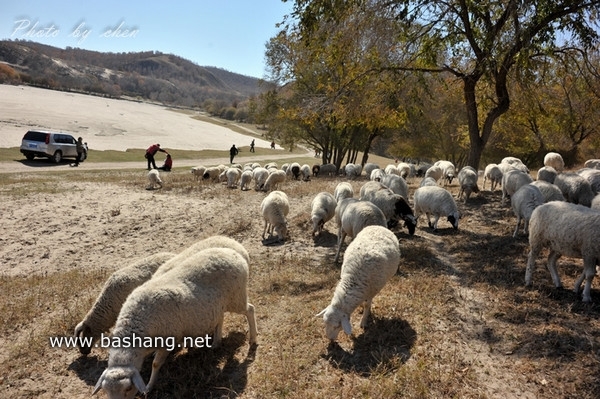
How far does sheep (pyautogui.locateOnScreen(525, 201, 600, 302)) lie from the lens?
6215 millimetres

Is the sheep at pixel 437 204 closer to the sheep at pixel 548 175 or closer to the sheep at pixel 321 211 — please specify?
the sheep at pixel 321 211

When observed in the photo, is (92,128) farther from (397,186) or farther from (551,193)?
(551,193)

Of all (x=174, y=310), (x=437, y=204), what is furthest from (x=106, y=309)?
(x=437, y=204)

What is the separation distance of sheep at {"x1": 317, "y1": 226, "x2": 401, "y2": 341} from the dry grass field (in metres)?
0.38

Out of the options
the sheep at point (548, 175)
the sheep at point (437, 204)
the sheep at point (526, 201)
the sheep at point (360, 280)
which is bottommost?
Result: the sheep at point (360, 280)

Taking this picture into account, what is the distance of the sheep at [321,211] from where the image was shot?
38.8 ft

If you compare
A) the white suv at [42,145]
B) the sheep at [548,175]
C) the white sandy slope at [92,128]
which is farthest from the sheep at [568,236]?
the white sandy slope at [92,128]

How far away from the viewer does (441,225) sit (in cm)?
1262

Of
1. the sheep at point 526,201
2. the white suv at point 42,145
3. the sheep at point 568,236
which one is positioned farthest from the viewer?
the white suv at point 42,145

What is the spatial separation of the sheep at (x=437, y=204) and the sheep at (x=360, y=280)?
5602 mm

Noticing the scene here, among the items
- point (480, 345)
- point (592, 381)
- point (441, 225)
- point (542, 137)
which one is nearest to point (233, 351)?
point (480, 345)

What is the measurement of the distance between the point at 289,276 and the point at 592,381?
553 cm

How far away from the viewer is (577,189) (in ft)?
39.9

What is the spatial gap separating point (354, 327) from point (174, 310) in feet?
Answer: 9.58
